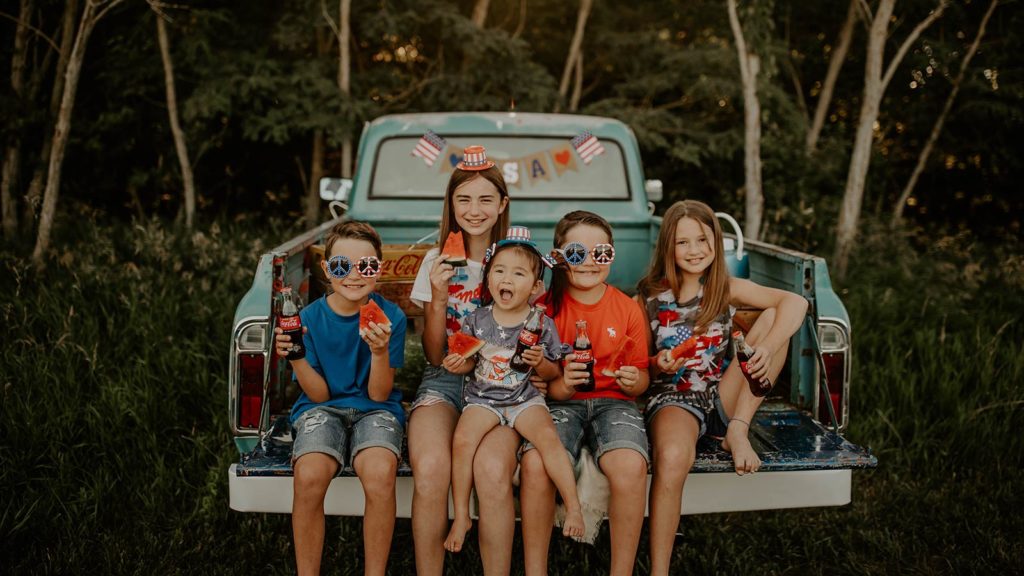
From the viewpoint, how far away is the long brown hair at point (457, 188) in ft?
9.51

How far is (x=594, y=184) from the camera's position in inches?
183

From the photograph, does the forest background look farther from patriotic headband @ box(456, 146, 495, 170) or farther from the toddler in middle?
patriotic headband @ box(456, 146, 495, 170)

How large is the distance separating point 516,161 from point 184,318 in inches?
88.7

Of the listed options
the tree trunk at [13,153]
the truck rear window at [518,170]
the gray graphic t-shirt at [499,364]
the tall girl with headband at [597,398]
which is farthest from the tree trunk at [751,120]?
the tree trunk at [13,153]

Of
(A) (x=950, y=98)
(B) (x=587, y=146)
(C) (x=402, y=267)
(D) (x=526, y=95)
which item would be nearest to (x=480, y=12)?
(D) (x=526, y=95)

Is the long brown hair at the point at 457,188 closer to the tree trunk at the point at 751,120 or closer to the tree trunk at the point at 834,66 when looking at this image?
the tree trunk at the point at 751,120

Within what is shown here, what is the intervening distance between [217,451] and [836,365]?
2790 mm

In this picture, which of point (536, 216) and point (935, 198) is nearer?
point (536, 216)

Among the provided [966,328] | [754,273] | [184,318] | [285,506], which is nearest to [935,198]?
[966,328]

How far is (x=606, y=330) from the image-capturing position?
2.61m

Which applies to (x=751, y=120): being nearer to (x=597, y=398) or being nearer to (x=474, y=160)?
(x=474, y=160)

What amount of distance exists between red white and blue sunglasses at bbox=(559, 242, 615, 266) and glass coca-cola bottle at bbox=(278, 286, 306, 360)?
89 centimetres

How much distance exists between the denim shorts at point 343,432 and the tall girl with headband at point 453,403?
0.08 metres

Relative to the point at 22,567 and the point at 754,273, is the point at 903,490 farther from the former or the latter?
the point at 22,567
